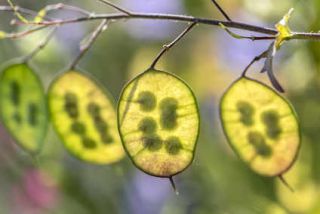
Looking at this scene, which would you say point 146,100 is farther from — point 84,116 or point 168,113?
point 84,116

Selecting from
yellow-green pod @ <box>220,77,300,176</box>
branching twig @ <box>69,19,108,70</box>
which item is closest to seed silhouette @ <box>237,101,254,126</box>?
yellow-green pod @ <box>220,77,300,176</box>

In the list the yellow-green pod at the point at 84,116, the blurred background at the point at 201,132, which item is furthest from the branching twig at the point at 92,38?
the blurred background at the point at 201,132

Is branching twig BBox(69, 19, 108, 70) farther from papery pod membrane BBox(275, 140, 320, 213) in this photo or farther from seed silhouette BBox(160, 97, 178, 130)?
papery pod membrane BBox(275, 140, 320, 213)

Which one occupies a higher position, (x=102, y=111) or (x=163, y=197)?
(x=102, y=111)

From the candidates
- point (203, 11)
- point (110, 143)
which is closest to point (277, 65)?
point (203, 11)

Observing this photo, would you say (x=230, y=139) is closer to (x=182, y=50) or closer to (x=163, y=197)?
(x=163, y=197)

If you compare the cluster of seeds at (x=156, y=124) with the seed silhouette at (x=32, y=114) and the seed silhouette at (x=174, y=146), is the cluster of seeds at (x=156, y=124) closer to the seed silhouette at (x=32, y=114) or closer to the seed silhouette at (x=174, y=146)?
the seed silhouette at (x=174, y=146)
